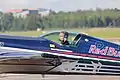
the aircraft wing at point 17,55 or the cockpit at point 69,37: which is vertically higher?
the cockpit at point 69,37

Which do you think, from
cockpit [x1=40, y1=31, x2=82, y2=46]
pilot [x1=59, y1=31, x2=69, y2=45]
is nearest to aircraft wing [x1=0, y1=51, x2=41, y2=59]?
cockpit [x1=40, y1=31, x2=82, y2=46]

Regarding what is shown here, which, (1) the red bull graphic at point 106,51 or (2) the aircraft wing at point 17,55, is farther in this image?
(1) the red bull graphic at point 106,51

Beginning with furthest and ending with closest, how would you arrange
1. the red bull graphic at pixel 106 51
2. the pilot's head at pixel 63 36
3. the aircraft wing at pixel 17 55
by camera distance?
1. the red bull graphic at pixel 106 51
2. the pilot's head at pixel 63 36
3. the aircraft wing at pixel 17 55

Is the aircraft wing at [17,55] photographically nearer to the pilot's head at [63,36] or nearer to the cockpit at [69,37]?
the cockpit at [69,37]

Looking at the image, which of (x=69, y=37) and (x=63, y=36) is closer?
(x=63, y=36)

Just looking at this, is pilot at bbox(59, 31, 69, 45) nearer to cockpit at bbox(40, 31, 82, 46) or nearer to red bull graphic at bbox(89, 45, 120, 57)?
cockpit at bbox(40, 31, 82, 46)

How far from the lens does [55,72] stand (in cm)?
959

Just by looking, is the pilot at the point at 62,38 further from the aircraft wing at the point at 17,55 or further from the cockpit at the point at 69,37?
the aircraft wing at the point at 17,55

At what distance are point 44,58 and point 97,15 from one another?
73.8 meters

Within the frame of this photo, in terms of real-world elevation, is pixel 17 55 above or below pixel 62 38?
below

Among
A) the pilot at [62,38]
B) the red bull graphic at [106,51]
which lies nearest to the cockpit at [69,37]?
the pilot at [62,38]

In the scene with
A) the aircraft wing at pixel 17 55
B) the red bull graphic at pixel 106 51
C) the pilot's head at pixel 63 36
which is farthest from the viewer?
the red bull graphic at pixel 106 51

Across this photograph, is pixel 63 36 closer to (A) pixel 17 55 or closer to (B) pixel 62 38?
(B) pixel 62 38

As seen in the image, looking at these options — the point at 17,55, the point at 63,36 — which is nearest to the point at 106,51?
the point at 63,36
